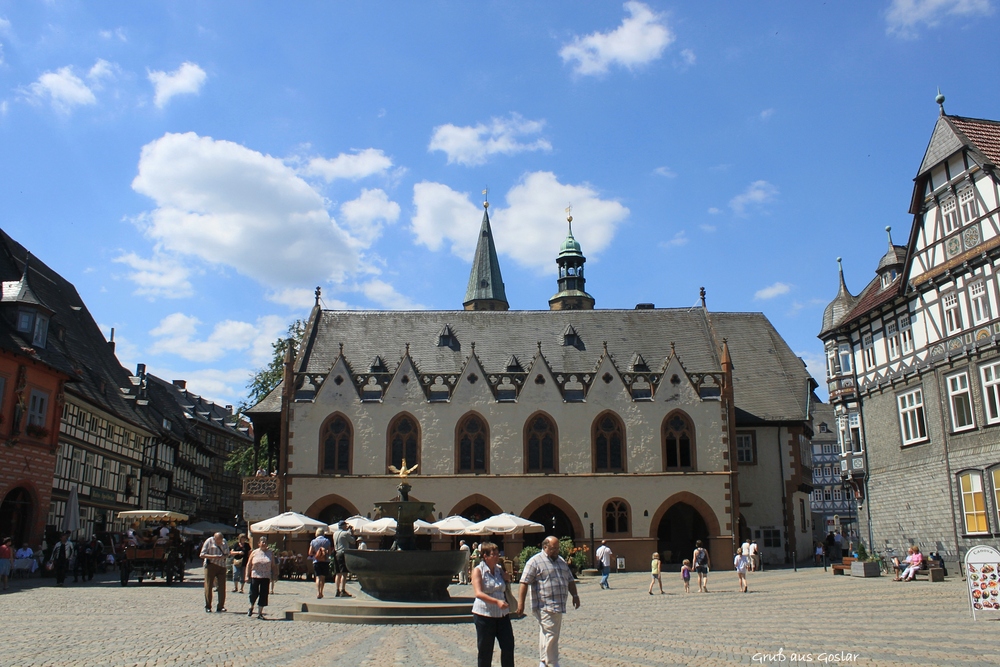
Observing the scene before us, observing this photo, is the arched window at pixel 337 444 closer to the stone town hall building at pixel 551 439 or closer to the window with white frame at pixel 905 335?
the stone town hall building at pixel 551 439

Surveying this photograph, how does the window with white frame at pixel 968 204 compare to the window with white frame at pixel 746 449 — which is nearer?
the window with white frame at pixel 968 204

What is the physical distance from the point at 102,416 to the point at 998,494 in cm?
3733

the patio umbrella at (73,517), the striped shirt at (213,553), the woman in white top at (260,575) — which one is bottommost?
the woman in white top at (260,575)

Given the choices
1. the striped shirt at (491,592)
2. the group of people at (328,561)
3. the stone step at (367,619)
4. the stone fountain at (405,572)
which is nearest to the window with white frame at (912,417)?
the stone fountain at (405,572)

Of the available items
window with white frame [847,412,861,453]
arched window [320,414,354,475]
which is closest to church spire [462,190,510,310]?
arched window [320,414,354,475]

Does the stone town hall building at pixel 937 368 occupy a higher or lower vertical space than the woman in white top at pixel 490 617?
higher

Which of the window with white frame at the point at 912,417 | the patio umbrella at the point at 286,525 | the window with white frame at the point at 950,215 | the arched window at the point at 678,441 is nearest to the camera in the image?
the patio umbrella at the point at 286,525

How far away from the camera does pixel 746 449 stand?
1657 inches

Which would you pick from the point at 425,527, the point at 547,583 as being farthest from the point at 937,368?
the point at 547,583

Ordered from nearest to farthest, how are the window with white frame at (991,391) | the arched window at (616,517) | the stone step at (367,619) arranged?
the stone step at (367,619)
the window with white frame at (991,391)
the arched window at (616,517)

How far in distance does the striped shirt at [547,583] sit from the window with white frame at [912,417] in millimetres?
23933

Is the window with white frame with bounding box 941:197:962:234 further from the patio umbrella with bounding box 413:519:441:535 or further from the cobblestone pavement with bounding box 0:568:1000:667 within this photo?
the patio umbrella with bounding box 413:519:441:535

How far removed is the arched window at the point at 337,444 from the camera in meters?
38.4

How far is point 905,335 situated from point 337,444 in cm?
2351
